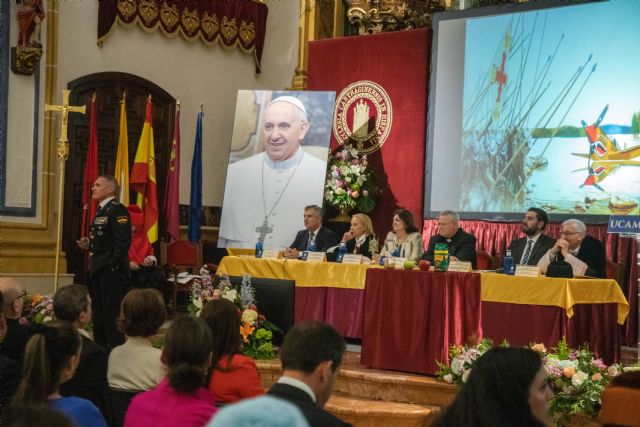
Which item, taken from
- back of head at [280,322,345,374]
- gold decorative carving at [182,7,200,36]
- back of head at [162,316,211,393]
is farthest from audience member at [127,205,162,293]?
back of head at [280,322,345,374]

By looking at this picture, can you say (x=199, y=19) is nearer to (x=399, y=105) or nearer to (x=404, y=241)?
(x=399, y=105)

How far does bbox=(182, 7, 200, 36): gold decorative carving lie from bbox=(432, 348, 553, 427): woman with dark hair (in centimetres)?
865

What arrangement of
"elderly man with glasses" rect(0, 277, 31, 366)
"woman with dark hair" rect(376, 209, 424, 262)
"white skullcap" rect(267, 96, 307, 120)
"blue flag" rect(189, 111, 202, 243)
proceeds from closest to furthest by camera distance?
1. "elderly man with glasses" rect(0, 277, 31, 366)
2. "woman with dark hair" rect(376, 209, 424, 262)
3. "white skullcap" rect(267, 96, 307, 120)
4. "blue flag" rect(189, 111, 202, 243)

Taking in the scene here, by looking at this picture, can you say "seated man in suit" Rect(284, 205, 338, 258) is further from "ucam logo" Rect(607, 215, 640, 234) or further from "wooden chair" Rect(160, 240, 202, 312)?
"ucam logo" Rect(607, 215, 640, 234)

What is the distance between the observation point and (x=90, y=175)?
919cm

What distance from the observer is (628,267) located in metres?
8.41

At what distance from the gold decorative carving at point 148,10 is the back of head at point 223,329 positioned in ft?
24.2

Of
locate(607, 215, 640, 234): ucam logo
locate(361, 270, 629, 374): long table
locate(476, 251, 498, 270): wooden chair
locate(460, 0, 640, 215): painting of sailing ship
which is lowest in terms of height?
locate(361, 270, 629, 374): long table

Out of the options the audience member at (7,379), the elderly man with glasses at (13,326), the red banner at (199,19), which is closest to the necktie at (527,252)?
the elderly man with glasses at (13,326)

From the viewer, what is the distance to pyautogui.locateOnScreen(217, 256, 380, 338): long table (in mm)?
7223

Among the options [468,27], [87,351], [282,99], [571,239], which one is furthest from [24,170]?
[87,351]

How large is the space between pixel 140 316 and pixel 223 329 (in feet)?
1.32

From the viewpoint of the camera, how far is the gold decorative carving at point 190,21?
1045 centimetres

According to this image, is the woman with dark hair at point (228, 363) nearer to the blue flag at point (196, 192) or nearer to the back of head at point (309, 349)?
the back of head at point (309, 349)
